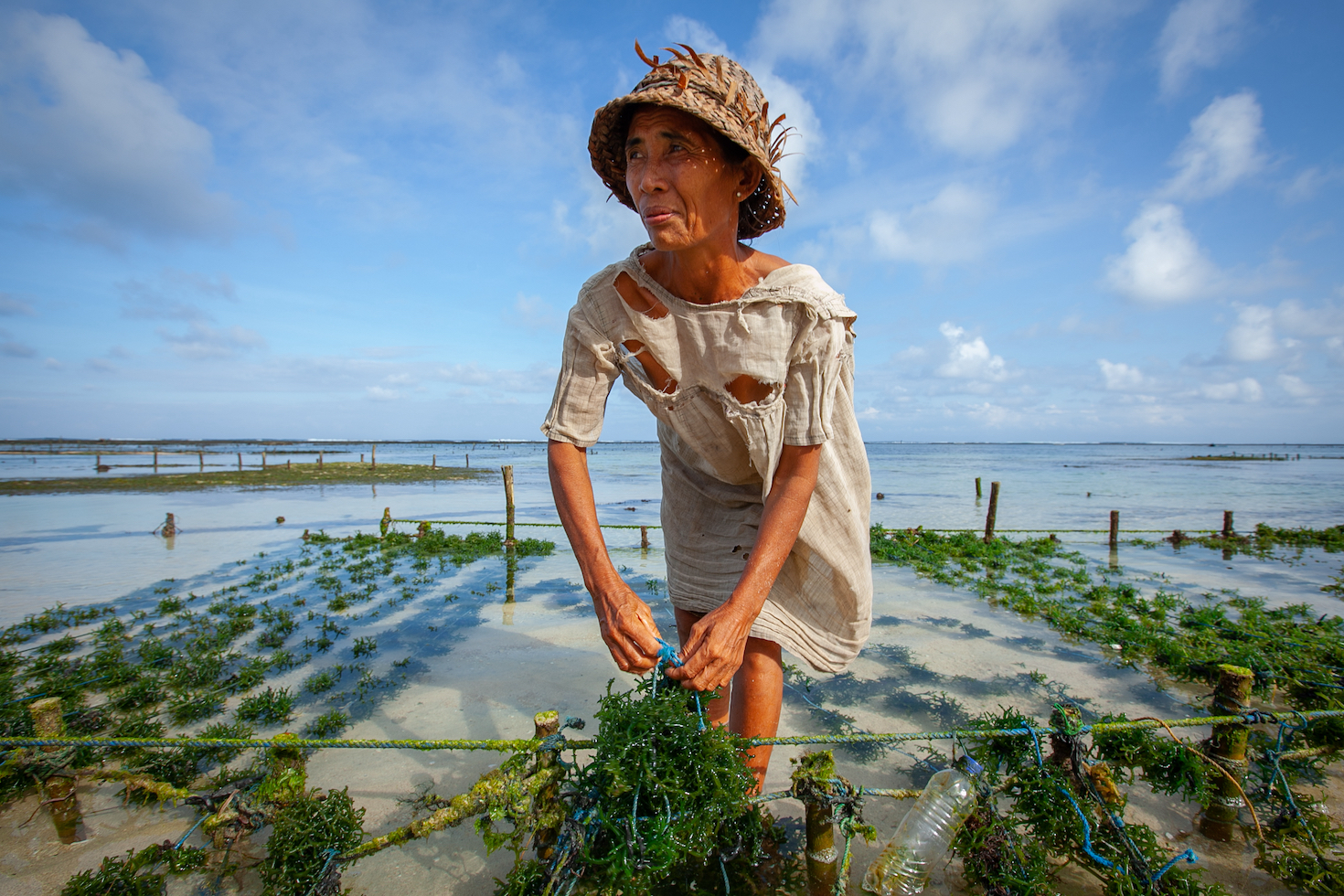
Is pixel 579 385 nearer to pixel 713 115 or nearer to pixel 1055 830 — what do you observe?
pixel 713 115

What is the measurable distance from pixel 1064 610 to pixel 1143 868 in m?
6.42

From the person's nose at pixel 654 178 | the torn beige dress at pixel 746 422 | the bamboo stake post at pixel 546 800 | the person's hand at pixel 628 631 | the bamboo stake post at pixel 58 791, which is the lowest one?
the bamboo stake post at pixel 58 791

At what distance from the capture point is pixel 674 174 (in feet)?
5.38

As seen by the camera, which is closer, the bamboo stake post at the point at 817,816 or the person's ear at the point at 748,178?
the person's ear at the point at 748,178

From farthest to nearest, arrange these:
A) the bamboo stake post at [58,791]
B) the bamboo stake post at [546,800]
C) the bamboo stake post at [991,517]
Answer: the bamboo stake post at [991,517], the bamboo stake post at [58,791], the bamboo stake post at [546,800]

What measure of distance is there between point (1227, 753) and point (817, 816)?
7.23ft

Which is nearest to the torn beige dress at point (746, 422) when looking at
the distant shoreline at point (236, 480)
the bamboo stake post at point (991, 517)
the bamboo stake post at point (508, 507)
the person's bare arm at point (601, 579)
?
the person's bare arm at point (601, 579)

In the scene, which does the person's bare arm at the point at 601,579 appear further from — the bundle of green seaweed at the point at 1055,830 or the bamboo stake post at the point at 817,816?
the bundle of green seaweed at the point at 1055,830

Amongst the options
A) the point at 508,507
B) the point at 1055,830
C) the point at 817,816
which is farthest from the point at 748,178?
the point at 508,507

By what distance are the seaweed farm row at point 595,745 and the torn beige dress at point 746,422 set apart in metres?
0.52

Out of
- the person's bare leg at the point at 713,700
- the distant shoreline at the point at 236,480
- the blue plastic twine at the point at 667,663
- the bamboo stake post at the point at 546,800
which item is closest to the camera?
the blue plastic twine at the point at 667,663

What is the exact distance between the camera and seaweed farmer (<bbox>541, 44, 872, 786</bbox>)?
5.44 feet

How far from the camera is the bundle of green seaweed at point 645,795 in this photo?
60.7 inches

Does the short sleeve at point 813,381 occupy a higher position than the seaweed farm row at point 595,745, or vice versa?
the short sleeve at point 813,381
